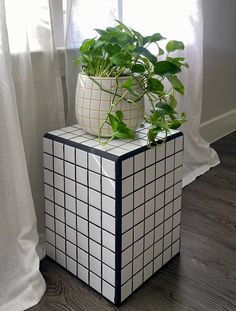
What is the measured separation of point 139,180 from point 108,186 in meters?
0.12

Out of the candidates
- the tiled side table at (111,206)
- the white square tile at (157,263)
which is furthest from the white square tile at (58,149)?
the white square tile at (157,263)

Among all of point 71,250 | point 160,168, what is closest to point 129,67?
point 160,168

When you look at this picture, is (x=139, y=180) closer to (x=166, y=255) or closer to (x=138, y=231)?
(x=138, y=231)

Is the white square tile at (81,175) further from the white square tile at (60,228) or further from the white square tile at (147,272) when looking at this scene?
the white square tile at (147,272)

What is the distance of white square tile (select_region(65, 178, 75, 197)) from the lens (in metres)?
1.34

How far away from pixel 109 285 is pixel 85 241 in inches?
6.6

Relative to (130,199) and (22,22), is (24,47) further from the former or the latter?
(130,199)

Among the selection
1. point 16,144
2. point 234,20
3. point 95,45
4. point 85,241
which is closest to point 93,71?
point 95,45

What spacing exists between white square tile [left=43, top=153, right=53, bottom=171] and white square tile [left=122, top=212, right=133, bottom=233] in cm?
35

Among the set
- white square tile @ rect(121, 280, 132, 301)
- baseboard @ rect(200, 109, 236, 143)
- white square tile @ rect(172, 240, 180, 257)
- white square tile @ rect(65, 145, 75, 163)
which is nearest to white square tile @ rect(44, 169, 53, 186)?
white square tile @ rect(65, 145, 75, 163)

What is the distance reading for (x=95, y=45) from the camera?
125 centimetres

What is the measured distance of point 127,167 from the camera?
3.93 ft

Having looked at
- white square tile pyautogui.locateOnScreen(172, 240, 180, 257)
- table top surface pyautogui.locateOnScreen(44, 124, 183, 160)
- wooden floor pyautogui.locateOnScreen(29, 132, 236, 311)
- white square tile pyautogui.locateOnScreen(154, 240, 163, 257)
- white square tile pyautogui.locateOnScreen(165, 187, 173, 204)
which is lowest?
wooden floor pyautogui.locateOnScreen(29, 132, 236, 311)

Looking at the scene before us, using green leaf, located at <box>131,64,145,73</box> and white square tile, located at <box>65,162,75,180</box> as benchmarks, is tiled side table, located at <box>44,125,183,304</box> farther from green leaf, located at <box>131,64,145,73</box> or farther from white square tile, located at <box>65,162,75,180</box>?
green leaf, located at <box>131,64,145,73</box>
